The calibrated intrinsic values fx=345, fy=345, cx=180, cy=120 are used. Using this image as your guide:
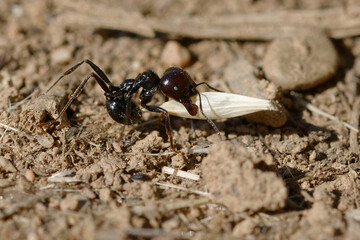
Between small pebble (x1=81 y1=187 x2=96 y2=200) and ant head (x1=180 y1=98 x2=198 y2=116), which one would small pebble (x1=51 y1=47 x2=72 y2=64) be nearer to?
ant head (x1=180 y1=98 x2=198 y2=116)

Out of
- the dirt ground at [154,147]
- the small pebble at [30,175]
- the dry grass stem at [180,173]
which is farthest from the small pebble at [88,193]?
the dry grass stem at [180,173]

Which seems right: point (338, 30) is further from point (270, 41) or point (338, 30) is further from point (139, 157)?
point (139, 157)

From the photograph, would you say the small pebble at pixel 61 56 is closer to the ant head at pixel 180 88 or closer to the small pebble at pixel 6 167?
the ant head at pixel 180 88

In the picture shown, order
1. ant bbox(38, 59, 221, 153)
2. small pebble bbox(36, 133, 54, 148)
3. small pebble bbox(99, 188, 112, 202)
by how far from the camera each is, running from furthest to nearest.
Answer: ant bbox(38, 59, 221, 153) → small pebble bbox(36, 133, 54, 148) → small pebble bbox(99, 188, 112, 202)

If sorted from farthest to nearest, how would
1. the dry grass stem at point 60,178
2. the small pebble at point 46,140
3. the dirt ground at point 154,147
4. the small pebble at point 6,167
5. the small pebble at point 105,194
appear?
the small pebble at point 46,140, the small pebble at point 6,167, the dry grass stem at point 60,178, the small pebble at point 105,194, the dirt ground at point 154,147

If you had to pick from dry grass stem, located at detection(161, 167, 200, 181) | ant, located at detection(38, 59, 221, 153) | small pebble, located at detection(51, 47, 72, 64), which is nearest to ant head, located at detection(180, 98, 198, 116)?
ant, located at detection(38, 59, 221, 153)

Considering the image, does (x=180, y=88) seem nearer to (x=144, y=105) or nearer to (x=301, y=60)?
(x=144, y=105)
